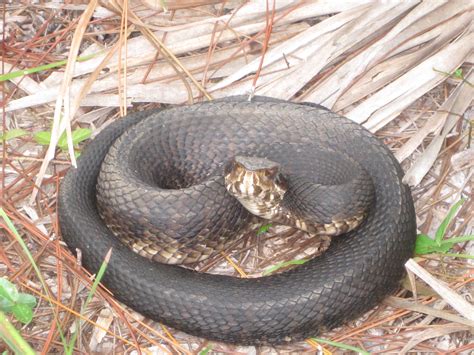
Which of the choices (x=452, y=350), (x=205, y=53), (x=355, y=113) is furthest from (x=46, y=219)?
(x=452, y=350)

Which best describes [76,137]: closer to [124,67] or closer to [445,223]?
[124,67]

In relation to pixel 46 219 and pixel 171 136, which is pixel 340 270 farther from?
pixel 46 219

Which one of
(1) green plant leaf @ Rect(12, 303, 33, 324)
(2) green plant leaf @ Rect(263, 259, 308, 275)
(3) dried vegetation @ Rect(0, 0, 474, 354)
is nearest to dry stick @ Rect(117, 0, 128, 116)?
(3) dried vegetation @ Rect(0, 0, 474, 354)

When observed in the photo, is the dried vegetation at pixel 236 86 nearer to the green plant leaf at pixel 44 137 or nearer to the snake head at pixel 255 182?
the green plant leaf at pixel 44 137

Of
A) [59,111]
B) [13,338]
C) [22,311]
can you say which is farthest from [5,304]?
[59,111]

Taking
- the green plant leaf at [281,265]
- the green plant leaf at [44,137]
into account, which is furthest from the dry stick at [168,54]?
the green plant leaf at [281,265]

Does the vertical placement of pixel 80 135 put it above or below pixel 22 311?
above

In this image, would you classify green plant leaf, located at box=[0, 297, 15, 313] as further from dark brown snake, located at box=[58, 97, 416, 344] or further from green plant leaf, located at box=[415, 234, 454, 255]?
green plant leaf, located at box=[415, 234, 454, 255]
